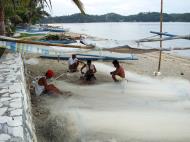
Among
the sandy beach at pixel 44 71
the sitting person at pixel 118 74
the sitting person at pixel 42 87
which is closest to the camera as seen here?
the sandy beach at pixel 44 71

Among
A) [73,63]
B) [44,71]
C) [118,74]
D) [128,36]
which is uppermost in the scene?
[73,63]

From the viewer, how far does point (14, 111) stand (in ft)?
15.6

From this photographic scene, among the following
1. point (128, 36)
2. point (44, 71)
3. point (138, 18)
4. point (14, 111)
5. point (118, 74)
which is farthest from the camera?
point (138, 18)

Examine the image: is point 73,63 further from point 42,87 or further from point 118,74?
point 42,87

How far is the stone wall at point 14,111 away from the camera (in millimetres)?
3992

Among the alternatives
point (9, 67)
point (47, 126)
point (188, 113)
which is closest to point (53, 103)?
point (9, 67)

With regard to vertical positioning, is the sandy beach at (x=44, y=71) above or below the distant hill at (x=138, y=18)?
below

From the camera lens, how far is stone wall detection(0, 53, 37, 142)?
13.1ft

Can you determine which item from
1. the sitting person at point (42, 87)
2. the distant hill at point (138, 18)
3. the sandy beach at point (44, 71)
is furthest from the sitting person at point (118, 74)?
the distant hill at point (138, 18)

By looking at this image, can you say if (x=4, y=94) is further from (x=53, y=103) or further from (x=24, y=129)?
(x=53, y=103)

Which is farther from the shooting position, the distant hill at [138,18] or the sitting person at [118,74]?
the distant hill at [138,18]

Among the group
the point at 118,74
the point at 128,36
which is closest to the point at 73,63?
the point at 118,74

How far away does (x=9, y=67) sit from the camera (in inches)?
324

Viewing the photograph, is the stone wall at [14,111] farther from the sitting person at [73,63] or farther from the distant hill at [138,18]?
the distant hill at [138,18]
